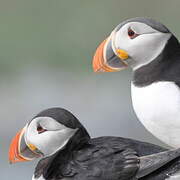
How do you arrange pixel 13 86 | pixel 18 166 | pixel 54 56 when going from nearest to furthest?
pixel 18 166
pixel 13 86
pixel 54 56

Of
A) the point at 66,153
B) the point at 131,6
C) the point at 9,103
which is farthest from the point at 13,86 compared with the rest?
the point at 66,153

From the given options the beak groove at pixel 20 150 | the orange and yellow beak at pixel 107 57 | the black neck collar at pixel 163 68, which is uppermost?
the orange and yellow beak at pixel 107 57

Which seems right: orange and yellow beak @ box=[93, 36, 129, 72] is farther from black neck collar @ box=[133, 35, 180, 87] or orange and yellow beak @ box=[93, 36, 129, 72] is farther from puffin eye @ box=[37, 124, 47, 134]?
puffin eye @ box=[37, 124, 47, 134]

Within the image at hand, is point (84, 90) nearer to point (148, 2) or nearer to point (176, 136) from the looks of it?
point (148, 2)

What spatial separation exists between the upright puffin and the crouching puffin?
0.27 feet

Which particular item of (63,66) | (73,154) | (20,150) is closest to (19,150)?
(20,150)

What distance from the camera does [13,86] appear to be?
16.3 ft

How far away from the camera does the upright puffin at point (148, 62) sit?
91.0 inches

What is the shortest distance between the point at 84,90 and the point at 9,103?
0.35 metres

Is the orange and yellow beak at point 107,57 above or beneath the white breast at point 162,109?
above

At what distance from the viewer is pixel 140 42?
7.66 ft

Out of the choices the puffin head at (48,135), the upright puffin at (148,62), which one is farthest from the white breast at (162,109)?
the puffin head at (48,135)

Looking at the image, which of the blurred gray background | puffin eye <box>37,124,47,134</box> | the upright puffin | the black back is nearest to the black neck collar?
the upright puffin

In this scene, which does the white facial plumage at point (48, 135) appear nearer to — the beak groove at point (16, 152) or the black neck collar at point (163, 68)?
the beak groove at point (16, 152)
